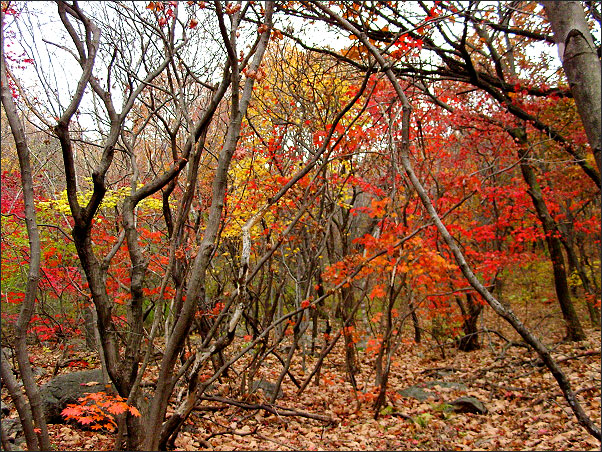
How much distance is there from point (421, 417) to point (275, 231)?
390 cm

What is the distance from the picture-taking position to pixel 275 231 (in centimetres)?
759

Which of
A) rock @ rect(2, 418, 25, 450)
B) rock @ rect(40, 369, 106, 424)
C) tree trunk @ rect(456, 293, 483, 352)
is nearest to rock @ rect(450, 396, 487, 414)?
tree trunk @ rect(456, 293, 483, 352)

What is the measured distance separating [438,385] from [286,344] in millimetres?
4331

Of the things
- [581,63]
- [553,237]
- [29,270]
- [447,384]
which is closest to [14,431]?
[29,270]

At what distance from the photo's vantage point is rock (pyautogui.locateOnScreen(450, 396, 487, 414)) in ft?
19.9

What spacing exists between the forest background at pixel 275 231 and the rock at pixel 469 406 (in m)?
0.03

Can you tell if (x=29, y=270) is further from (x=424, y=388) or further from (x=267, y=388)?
(x=424, y=388)

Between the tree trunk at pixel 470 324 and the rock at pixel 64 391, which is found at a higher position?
the rock at pixel 64 391

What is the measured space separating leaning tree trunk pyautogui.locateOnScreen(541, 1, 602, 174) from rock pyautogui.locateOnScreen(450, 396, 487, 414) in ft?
18.7

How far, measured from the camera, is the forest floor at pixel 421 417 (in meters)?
4.99

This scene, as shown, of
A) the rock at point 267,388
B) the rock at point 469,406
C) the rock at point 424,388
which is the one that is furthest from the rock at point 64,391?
the rock at point 469,406

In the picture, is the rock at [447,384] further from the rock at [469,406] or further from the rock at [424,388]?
the rock at [469,406]

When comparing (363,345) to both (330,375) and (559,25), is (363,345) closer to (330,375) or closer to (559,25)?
(330,375)

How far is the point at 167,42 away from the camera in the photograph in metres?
3.94
